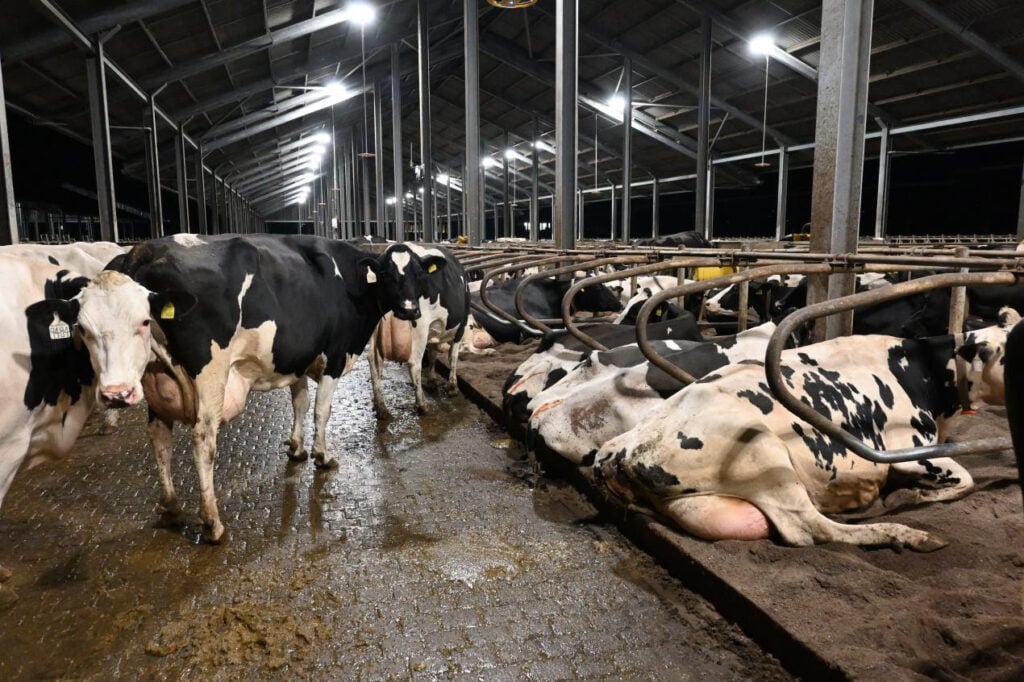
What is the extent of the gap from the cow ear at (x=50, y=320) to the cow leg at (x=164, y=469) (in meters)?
0.81

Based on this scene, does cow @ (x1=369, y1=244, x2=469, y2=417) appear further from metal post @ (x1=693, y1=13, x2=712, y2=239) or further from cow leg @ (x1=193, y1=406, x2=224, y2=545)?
metal post @ (x1=693, y1=13, x2=712, y2=239)

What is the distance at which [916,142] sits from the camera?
18562mm

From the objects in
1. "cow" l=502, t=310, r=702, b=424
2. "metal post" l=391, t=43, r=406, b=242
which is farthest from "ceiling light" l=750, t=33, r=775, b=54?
"cow" l=502, t=310, r=702, b=424

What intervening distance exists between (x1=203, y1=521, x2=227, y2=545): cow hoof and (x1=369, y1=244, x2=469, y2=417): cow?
2.48m

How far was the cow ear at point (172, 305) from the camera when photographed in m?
2.99

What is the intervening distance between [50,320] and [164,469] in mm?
1079

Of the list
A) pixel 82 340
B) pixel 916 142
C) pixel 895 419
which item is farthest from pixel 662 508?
pixel 916 142

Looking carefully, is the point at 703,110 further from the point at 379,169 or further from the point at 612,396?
the point at 612,396

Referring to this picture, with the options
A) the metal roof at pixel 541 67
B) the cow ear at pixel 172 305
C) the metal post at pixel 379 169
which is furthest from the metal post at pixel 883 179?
the cow ear at pixel 172 305

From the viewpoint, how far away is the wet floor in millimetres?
2432

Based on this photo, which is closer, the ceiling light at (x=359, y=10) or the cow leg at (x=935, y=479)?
the cow leg at (x=935, y=479)

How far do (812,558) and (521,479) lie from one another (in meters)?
1.94

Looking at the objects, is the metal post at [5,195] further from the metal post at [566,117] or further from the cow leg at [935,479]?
the cow leg at [935,479]

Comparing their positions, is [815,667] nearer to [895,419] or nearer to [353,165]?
[895,419]
